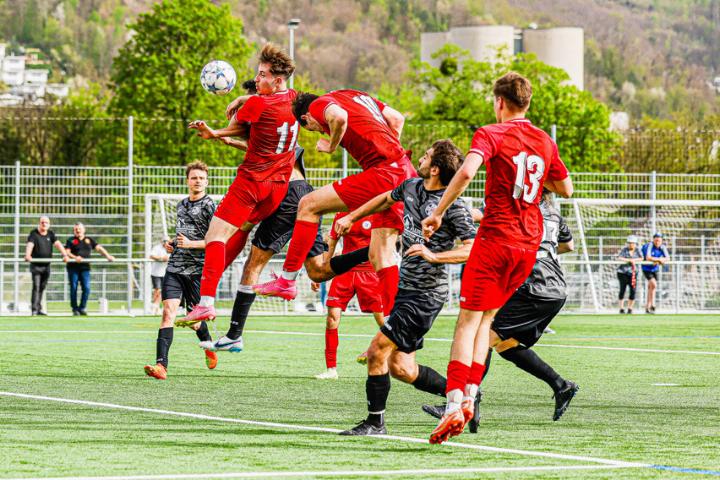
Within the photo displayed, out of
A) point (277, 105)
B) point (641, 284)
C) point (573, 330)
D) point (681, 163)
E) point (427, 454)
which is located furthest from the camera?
point (681, 163)

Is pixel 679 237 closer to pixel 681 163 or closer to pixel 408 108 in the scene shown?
pixel 681 163

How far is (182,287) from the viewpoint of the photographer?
1307cm

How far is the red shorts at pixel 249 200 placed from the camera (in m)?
11.3

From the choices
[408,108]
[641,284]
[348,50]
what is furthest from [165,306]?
[348,50]

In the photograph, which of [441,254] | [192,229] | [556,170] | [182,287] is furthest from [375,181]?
[182,287]

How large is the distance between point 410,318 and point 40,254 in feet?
62.0

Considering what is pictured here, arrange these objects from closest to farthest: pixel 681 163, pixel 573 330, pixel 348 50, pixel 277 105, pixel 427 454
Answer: pixel 427 454 → pixel 277 105 → pixel 573 330 → pixel 681 163 → pixel 348 50

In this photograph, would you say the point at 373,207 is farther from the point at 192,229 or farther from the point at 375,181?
the point at 192,229

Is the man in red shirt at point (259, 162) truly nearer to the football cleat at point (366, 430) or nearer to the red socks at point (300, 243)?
the red socks at point (300, 243)

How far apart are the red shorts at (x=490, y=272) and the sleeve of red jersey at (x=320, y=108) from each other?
2.56 meters

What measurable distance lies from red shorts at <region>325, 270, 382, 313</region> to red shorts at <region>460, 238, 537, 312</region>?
527cm

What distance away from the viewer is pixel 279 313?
27.8m

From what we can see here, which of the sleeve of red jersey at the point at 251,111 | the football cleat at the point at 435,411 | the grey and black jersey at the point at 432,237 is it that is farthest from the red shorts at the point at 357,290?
the grey and black jersey at the point at 432,237

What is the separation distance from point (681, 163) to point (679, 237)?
85.5 feet
